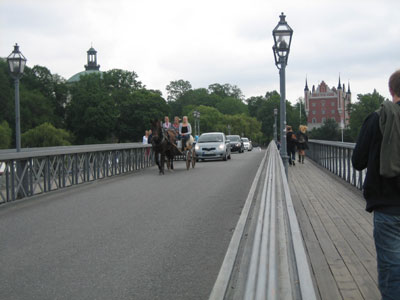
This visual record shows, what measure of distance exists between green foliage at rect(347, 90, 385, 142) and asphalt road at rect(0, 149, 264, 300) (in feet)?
366

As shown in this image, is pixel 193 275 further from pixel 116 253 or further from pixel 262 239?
pixel 116 253

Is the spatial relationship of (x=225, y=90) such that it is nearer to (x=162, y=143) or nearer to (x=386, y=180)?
(x=162, y=143)

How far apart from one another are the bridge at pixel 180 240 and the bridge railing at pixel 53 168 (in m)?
0.04

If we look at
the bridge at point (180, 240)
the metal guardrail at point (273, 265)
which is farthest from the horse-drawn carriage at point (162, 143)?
the metal guardrail at point (273, 265)

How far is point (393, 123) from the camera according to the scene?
329 centimetres

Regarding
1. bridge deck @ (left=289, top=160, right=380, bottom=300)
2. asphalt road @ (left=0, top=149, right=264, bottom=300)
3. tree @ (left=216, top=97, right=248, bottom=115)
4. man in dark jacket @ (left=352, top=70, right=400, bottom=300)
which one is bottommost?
asphalt road @ (left=0, top=149, right=264, bottom=300)

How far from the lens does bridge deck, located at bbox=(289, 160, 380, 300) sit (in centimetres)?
459

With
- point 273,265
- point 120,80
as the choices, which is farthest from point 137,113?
point 273,265

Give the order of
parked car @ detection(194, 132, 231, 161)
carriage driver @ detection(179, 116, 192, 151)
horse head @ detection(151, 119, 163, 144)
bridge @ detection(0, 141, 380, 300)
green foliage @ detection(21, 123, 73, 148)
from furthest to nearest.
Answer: green foliage @ detection(21, 123, 73, 148), parked car @ detection(194, 132, 231, 161), carriage driver @ detection(179, 116, 192, 151), horse head @ detection(151, 119, 163, 144), bridge @ detection(0, 141, 380, 300)

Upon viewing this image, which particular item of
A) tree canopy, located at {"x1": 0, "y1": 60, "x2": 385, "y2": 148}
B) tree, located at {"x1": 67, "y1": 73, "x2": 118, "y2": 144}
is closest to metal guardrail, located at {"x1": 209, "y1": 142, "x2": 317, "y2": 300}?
tree canopy, located at {"x1": 0, "y1": 60, "x2": 385, "y2": 148}

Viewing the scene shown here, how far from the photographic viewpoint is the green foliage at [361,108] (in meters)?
117

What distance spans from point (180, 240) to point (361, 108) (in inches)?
4658

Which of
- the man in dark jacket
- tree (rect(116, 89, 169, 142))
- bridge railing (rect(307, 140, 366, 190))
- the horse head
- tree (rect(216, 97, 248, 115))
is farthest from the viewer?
tree (rect(216, 97, 248, 115))

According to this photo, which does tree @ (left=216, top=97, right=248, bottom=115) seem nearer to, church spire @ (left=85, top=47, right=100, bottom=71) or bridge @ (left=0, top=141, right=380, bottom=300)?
church spire @ (left=85, top=47, right=100, bottom=71)
